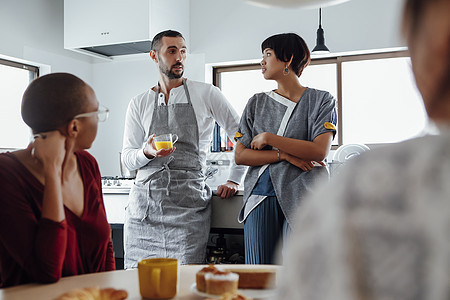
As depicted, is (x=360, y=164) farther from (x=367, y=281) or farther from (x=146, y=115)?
(x=146, y=115)

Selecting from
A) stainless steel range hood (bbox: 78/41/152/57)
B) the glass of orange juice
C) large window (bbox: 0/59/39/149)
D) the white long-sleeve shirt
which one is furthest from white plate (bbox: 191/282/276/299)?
large window (bbox: 0/59/39/149)

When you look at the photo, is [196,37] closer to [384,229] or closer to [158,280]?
[158,280]

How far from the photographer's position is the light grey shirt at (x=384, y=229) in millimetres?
188

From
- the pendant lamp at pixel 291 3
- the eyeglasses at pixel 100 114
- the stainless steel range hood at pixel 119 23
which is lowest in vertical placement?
the eyeglasses at pixel 100 114

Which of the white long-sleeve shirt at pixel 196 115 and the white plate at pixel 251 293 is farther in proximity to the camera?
the white long-sleeve shirt at pixel 196 115

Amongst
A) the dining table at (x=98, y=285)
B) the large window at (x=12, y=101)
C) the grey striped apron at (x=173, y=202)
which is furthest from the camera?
the large window at (x=12, y=101)

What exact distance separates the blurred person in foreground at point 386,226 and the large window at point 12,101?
4.16 m

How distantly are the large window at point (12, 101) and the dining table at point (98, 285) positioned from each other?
3.31m

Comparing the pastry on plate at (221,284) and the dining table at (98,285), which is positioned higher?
the pastry on plate at (221,284)

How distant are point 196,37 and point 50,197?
345 cm

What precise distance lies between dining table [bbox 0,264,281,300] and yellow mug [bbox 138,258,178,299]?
0.09 ft

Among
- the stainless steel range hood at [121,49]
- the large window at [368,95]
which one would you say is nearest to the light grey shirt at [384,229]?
the large window at [368,95]

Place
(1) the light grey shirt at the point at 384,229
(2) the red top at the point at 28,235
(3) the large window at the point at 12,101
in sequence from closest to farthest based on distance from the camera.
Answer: (1) the light grey shirt at the point at 384,229
(2) the red top at the point at 28,235
(3) the large window at the point at 12,101

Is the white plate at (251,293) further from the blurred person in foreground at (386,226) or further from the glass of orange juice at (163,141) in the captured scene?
the glass of orange juice at (163,141)
